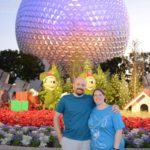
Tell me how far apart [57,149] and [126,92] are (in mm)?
12968

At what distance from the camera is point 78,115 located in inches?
350

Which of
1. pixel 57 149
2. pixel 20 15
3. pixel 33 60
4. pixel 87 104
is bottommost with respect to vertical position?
pixel 57 149

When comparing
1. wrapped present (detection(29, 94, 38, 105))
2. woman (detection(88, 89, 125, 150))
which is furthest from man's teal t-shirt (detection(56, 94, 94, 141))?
wrapped present (detection(29, 94, 38, 105))

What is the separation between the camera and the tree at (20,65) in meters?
62.9

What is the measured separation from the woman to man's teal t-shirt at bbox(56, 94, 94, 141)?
290 millimetres

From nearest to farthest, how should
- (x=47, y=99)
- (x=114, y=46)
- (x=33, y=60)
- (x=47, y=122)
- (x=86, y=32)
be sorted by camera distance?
(x=47, y=122) → (x=47, y=99) → (x=86, y=32) → (x=114, y=46) → (x=33, y=60)

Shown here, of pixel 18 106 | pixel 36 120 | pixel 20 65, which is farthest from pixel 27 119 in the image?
pixel 20 65

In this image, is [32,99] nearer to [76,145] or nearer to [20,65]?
[76,145]

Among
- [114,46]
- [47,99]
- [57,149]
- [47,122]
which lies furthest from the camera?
[114,46]

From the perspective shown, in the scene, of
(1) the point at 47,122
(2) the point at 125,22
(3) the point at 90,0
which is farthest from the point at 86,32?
(1) the point at 47,122

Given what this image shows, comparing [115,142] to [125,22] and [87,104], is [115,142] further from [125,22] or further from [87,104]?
[125,22]

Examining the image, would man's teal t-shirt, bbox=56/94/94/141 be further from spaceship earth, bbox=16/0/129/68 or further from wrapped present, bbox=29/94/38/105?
spaceship earth, bbox=16/0/129/68

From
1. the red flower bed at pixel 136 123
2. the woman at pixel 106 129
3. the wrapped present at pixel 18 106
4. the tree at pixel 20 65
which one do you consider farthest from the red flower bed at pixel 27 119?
the tree at pixel 20 65

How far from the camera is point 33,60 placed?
213 ft
